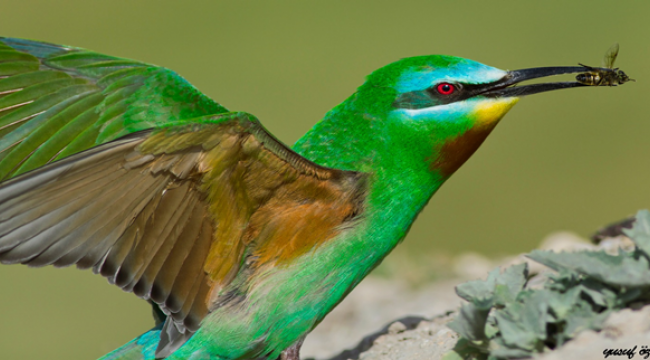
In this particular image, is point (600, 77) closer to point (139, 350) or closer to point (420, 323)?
point (420, 323)

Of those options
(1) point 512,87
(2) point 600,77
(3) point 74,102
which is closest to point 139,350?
(3) point 74,102

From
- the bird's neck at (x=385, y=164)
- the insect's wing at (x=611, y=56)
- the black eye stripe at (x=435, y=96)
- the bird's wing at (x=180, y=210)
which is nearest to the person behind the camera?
the bird's wing at (x=180, y=210)

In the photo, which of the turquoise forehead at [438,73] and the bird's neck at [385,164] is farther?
the turquoise forehead at [438,73]

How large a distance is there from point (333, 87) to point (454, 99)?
27.0 feet

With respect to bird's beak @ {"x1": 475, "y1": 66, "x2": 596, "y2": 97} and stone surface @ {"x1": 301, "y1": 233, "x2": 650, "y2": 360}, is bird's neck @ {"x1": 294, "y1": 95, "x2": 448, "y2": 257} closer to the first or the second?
bird's beak @ {"x1": 475, "y1": 66, "x2": 596, "y2": 97}

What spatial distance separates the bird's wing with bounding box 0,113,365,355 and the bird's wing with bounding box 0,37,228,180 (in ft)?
2.59

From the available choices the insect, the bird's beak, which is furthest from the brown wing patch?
the insect

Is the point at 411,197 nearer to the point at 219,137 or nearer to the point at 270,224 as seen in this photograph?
the point at 270,224

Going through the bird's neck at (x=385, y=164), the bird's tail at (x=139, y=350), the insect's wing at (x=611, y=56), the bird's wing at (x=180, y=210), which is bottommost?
the bird's tail at (x=139, y=350)

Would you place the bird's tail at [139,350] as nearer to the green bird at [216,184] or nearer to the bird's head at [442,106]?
the green bird at [216,184]

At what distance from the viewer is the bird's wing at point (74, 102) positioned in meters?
3.27

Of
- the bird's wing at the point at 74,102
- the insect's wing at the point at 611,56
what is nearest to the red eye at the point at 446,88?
the insect's wing at the point at 611,56

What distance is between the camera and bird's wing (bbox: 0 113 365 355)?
235cm

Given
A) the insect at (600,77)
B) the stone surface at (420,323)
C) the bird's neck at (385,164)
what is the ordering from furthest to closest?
the insect at (600,77) < the bird's neck at (385,164) < the stone surface at (420,323)
